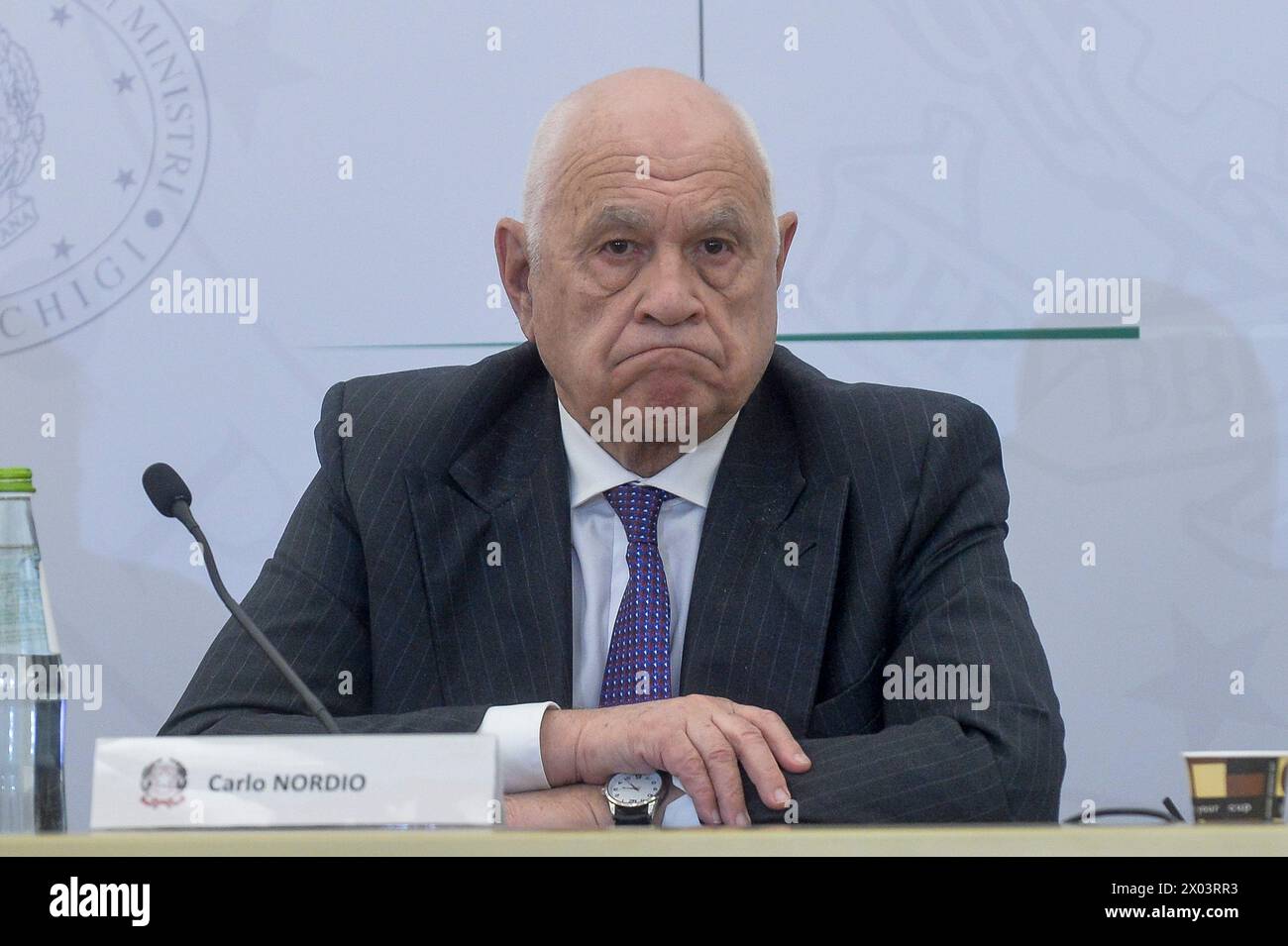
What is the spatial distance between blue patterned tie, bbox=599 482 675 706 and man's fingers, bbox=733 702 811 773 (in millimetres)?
307

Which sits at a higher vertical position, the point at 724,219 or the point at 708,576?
the point at 724,219

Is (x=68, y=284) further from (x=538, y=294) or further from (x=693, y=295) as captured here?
(x=693, y=295)

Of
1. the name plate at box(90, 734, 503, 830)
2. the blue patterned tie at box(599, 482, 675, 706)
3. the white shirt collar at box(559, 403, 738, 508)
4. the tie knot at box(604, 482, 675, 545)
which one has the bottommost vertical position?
the name plate at box(90, 734, 503, 830)

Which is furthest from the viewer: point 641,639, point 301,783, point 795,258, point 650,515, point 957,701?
point 795,258

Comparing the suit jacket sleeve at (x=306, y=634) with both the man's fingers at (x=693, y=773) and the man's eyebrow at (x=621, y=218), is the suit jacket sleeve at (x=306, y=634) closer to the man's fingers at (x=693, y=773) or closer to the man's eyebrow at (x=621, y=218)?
the man's fingers at (x=693, y=773)

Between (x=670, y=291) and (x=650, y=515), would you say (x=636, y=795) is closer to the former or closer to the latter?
(x=650, y=515)

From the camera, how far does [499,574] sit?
6.63ft

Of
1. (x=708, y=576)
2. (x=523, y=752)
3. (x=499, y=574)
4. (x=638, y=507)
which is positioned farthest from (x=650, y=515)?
(x=523, y=752)

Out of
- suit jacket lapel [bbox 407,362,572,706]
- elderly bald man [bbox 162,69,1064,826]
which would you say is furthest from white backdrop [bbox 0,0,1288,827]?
suit jacket lapel [bbox 407,362,572,706]

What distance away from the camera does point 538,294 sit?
2.16 meters

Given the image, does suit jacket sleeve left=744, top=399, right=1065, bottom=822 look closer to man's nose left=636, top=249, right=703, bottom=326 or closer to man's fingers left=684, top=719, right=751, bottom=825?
man's fingers left=684, top=719, right=751, bottom=825

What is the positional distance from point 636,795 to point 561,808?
0.09m

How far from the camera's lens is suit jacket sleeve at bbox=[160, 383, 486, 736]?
6.11 feet
